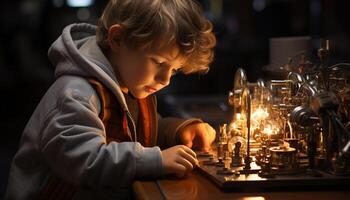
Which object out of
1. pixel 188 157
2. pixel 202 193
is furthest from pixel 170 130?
pixel 202 193

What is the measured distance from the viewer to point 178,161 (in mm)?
1182

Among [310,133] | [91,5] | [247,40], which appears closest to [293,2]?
[247,40]

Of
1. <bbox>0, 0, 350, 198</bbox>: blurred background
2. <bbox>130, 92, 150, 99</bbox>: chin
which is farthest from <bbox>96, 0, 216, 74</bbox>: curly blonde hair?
<bbox>0, 0, 350, 198</bbox>: blurred background

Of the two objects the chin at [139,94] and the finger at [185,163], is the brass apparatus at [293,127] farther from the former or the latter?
the chin at [139,94]

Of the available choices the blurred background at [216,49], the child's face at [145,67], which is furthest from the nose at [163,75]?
the blurred background at [216,49]

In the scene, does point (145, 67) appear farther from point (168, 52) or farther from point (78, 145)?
point (78, 145)

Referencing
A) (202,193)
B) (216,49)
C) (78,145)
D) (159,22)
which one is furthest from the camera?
(216,49)

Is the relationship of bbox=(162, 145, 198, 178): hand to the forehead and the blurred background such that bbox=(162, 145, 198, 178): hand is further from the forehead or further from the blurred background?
the blurred background

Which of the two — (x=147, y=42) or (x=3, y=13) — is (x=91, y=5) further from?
(x=147, y=42)

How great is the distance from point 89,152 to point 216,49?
3.04m

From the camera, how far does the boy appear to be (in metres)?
1.17

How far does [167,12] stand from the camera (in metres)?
1.31

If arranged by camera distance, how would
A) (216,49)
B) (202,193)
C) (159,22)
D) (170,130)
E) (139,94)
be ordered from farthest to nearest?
(216,49)
(170,130)
(139,94)
(159,22)
(202,193)

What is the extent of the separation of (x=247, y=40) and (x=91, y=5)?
1.49 metres
